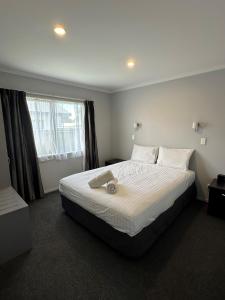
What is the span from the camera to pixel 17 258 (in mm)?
1819

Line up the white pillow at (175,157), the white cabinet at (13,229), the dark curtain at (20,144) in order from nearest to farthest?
the white cabinet at (13,229) → the dark curtain at (20,144) → the white pillow at (175,157)

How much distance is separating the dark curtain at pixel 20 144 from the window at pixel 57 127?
0.21m

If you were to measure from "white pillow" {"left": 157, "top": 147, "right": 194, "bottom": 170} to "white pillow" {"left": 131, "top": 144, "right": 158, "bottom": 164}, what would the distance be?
150mm

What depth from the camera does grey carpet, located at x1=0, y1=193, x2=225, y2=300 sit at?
142cm

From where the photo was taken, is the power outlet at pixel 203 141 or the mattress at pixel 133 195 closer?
the mattress at pixel 133 195

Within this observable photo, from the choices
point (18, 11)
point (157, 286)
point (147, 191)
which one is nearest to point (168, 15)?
point (18, 11)

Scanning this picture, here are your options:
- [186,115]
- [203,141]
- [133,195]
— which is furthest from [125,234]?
[186,115]

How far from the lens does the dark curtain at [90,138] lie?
4.07 metres

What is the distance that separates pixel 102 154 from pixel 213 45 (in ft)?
11.3

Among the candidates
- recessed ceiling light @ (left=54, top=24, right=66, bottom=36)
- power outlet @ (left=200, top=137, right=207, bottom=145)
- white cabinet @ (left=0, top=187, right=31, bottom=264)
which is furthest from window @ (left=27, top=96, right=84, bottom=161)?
power outlet @ (left=200, top=137, right=207, bottom=145)

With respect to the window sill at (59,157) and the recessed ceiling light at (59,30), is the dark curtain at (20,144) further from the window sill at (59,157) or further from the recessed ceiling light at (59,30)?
the recessed ceiling light at (59,30)

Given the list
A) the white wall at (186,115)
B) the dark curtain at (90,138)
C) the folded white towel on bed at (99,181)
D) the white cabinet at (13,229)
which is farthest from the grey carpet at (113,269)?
the dark curtain at (90,138)

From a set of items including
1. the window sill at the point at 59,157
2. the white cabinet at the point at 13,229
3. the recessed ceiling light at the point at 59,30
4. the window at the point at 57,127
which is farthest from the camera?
the window sill at the point at 59,157

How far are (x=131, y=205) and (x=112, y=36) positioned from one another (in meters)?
1.97
